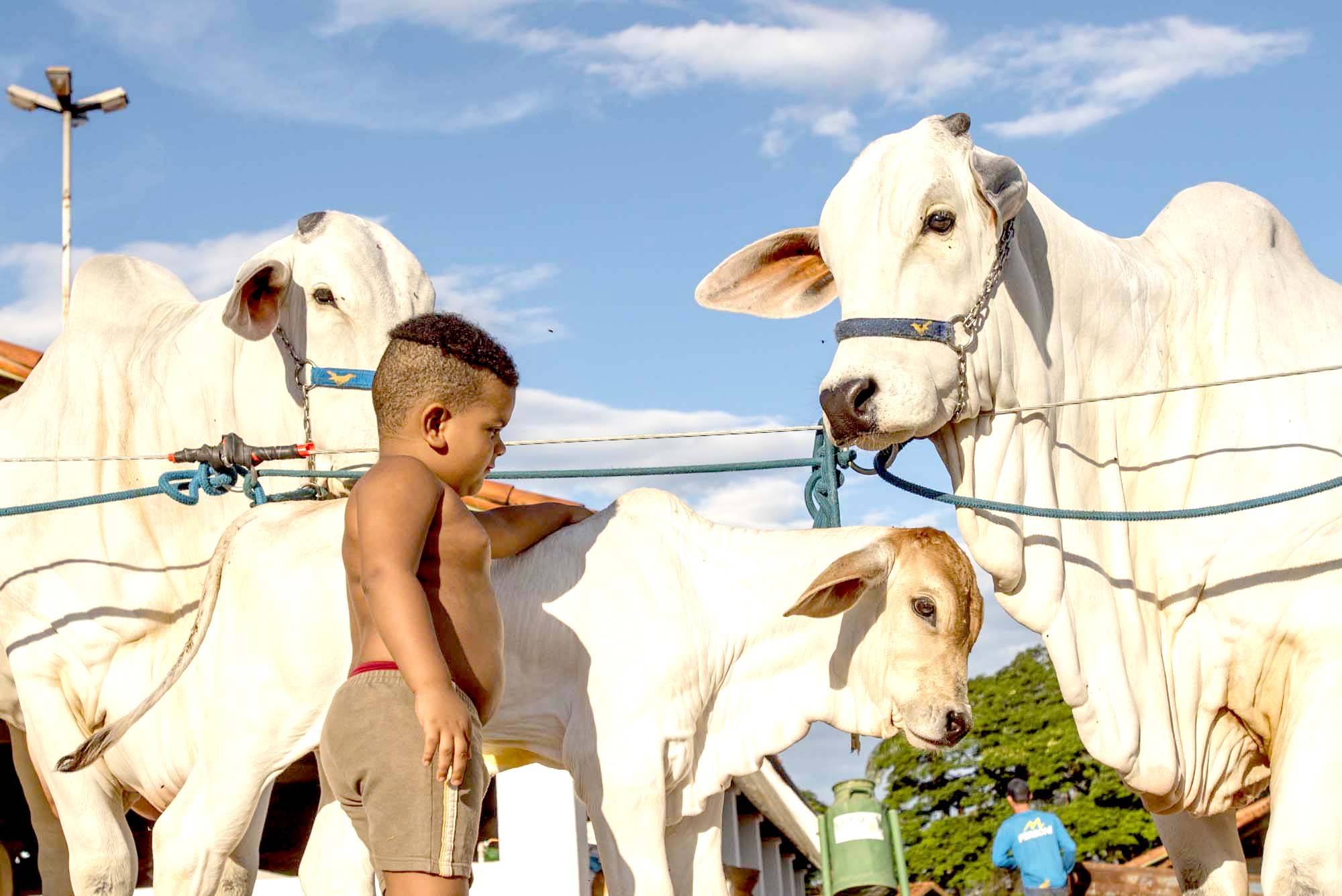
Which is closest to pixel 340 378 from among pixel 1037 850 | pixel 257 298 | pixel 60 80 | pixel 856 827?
pixel 257 298

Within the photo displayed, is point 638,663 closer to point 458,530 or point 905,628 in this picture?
point 905,628

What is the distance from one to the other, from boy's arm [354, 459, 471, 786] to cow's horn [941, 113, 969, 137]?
1788 mm

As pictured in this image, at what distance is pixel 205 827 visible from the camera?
4191 millimetres

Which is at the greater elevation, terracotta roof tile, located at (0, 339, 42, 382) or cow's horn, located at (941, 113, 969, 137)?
terracotta roof tile, located at (0, 339, 42, 382)

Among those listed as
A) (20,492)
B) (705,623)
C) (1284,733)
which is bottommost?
(1284,733)

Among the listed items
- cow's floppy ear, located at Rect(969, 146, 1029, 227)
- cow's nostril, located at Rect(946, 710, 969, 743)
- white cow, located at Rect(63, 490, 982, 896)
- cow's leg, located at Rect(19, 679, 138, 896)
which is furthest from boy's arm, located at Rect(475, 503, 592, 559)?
cow's leg, located at Rect(19, 679, 138, 896)

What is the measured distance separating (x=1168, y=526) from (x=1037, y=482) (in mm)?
356

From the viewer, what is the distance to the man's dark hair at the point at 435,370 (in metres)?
3.38

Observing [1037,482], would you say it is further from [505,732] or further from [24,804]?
[24,804]

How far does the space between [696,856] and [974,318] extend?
1576 mm

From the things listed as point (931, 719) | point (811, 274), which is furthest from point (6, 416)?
point (931, 719)

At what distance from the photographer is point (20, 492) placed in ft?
17.9

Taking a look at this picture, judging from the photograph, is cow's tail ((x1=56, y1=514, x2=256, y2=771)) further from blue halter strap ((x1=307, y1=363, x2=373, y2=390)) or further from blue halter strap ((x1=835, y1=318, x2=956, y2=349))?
blue halter strap ((x1=835, y1=318, x2=956, y2=349))

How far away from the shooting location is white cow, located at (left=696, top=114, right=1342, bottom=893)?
394 cm
